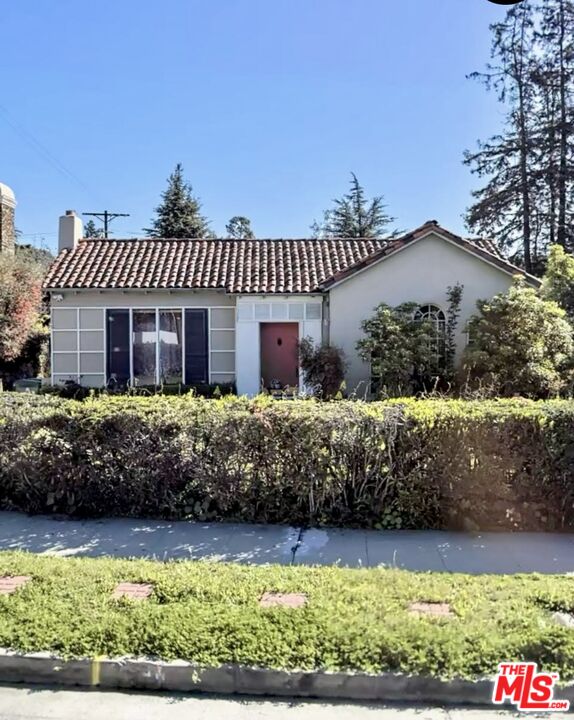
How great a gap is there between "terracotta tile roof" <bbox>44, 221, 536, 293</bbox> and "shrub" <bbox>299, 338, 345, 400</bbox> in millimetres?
1846

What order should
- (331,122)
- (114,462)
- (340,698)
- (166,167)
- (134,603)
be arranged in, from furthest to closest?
(166,167) → (331,122) → (114,462) → (134,603) → (340,698)

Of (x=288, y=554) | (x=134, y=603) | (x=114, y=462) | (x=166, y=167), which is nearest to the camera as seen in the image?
(x=134, y=603)

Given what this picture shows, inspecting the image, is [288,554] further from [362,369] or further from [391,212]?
[391,212]

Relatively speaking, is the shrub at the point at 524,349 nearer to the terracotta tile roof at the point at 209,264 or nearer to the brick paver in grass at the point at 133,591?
the terracotta tile roof at the point at 209,264

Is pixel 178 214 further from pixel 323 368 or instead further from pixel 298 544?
pixel 298 544

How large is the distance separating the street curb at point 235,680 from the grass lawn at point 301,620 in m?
0.06

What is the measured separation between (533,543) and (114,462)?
4.40m

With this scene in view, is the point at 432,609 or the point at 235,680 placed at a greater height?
the point at 432,609

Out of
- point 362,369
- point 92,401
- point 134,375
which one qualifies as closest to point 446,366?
point 362,369

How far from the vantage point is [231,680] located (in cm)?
341

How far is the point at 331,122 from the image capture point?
63.4ft

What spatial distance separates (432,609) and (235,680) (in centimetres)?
147

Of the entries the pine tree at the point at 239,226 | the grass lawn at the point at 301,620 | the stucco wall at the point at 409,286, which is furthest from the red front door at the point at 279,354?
the pine tree at the point at 239,226

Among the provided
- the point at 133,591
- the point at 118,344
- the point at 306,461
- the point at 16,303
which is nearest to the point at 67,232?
the point at 16,303
